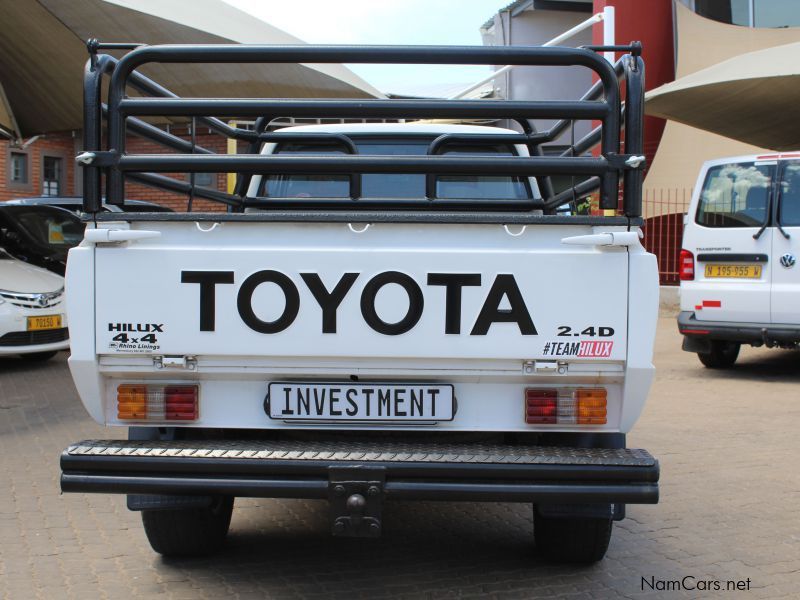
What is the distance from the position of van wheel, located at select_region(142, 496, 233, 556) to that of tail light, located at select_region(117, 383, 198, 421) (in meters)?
0.65

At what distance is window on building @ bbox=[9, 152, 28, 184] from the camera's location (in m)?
23.5

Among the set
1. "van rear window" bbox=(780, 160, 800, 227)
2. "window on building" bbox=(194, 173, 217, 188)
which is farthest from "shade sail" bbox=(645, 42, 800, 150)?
"window on building" bbox=(194, 173, 217, 188)

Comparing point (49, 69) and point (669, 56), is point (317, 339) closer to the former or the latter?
point (49, 69)

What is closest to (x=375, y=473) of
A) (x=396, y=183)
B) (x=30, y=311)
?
(x=396, y=183)

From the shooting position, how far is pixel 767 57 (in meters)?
13.5

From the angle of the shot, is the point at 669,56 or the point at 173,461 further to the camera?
the point at 669,56

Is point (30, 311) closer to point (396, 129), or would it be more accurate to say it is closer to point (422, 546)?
point (396, 129)

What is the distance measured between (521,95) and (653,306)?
2353 cm

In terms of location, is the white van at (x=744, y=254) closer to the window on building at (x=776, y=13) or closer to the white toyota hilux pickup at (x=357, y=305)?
the white toyota hilux pickup at (x=357, y=305)

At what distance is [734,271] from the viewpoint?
32.2 feet

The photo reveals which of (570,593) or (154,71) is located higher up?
(154,71)

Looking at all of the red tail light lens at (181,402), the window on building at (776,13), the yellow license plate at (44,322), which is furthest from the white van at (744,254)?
the window on building at (776,13)

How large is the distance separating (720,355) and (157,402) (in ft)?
28.1

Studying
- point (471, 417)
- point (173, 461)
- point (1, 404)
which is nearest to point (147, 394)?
point (173, 461)
